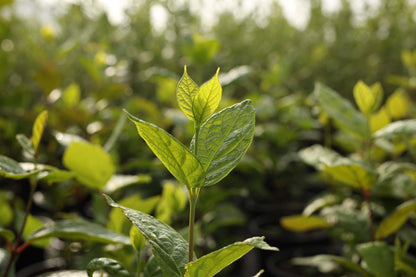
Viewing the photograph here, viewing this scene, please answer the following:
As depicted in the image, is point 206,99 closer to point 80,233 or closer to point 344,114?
point 80,233

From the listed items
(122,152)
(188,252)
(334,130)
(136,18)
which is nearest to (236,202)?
(122,152)

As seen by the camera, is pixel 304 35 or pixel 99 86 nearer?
pixel 99 86

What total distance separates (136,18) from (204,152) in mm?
2403

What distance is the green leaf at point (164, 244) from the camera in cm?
49

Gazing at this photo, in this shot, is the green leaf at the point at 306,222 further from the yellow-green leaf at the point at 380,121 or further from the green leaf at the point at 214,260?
the green leaf at the point at 214,260

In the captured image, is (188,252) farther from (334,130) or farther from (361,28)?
(361,28)

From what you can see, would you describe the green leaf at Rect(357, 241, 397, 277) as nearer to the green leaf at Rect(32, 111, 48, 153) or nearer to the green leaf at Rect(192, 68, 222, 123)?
the green leaf at Rect(192, 68, 222, 123)

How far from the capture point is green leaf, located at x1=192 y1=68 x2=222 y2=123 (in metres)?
0.51

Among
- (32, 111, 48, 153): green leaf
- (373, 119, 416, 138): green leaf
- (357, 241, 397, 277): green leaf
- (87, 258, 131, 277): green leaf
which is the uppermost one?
(32, 111, 48, 153): green leaf

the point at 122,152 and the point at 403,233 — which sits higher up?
the point at 122,152

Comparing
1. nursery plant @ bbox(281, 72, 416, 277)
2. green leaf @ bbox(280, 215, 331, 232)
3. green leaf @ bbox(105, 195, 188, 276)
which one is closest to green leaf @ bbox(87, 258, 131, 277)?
green leaf @ bbox(105, 195, 188, 276)

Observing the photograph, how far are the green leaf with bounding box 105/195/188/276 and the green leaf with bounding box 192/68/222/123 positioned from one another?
0.48ft

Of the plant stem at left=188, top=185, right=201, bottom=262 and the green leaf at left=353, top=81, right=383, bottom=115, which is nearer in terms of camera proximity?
the plant stem at left=188, top=185, right=201, bottom=262

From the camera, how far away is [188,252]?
21.6 inches
